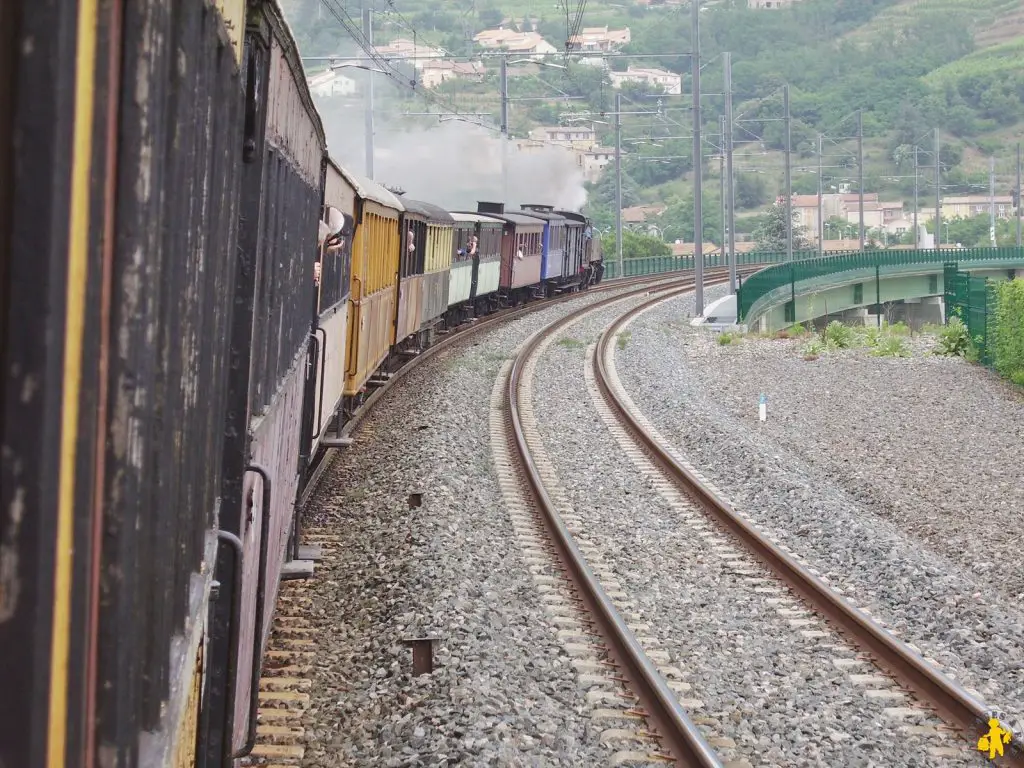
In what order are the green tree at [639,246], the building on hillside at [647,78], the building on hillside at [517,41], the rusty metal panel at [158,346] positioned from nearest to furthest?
the rusty metal panel at [158,346], the green tree at [639,246], the building on hillside at [517,41], the building on hillside at [647,78]

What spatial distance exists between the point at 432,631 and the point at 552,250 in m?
34.2

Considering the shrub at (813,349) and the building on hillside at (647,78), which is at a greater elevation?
the building on hillside at (647,78)

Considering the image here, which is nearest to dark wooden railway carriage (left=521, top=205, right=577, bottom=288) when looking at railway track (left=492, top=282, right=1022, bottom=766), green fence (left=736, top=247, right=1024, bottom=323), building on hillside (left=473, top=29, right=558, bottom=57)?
green fence (left=736, top=247, right=1024, bottom=323)

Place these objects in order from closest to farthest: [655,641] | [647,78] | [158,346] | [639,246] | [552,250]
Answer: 1. [158,346]
2. [655,641]
3. [552,250]
4. [639,246]
5. [647,78]

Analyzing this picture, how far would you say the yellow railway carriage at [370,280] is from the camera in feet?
41.2

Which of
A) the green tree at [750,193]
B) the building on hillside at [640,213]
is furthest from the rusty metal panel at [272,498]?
the green tree at [750,193]

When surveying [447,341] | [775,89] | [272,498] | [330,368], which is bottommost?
[272,498]

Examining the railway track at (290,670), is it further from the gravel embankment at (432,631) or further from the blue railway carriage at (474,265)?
the blue railway carriage at (474,265)

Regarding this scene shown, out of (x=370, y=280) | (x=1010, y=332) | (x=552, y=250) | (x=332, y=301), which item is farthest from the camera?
(x=552, y=250)

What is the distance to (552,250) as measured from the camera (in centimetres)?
4138

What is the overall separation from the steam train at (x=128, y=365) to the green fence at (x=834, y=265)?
3054cm

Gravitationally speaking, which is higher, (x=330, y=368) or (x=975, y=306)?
(x=975, y=306)

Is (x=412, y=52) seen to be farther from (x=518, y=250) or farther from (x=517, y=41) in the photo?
(x=517, y=41)

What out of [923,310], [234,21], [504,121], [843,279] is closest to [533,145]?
[843,279]
